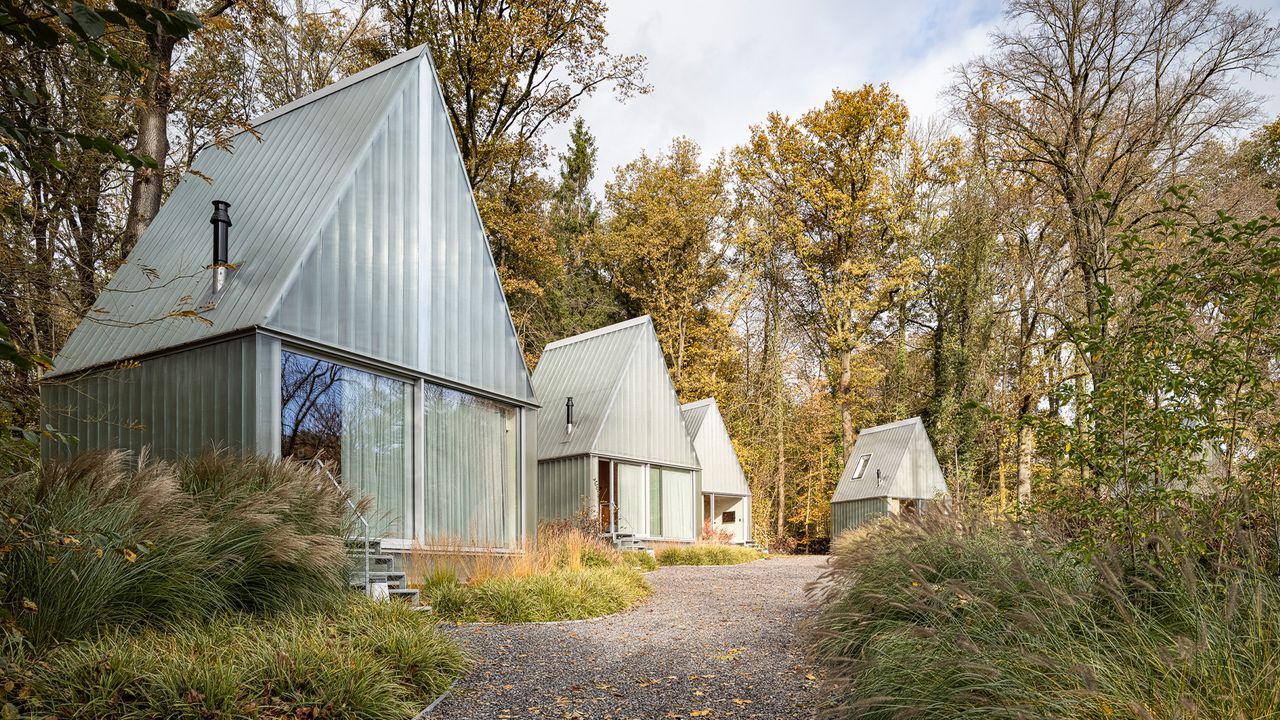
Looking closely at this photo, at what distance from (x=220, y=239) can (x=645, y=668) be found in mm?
Result: 6612

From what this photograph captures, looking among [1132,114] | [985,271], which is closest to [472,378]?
[1132,114]

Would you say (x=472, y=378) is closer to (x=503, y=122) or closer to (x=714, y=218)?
(x=503, y=122)

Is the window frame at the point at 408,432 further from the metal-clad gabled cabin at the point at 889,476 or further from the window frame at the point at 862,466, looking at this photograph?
the window frame at the point at 862,466

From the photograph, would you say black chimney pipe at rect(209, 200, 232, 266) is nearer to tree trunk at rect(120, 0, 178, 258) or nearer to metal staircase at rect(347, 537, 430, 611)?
metal staircase at rect(347, 537, 430, 611)

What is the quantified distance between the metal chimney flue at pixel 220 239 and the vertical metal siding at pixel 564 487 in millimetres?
8968

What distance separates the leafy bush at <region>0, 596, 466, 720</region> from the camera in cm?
372

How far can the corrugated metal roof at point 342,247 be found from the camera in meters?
8.88

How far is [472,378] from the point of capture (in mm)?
11430

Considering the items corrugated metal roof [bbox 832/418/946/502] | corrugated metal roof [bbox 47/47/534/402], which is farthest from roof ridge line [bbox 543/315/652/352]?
corrugated metal roof [bbox 832/418/946/502]

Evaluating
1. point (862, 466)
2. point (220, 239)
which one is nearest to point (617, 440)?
point (220, 239)

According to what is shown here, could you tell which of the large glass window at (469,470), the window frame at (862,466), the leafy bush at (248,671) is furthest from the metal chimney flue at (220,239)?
the window frame at (862,466)

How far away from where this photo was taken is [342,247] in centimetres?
928

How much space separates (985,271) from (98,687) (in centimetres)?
2477

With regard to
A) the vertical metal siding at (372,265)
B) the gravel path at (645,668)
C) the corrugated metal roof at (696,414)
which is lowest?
the gravel path at (645,668)
